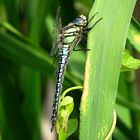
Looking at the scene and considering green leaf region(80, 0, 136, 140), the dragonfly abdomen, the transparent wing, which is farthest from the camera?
the transparent wing

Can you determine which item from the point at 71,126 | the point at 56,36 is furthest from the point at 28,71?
the point at 71,126

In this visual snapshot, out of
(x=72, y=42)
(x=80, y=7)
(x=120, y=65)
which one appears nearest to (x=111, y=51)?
(x=120, y=65)

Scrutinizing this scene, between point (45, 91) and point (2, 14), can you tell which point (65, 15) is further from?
point (45, 91)

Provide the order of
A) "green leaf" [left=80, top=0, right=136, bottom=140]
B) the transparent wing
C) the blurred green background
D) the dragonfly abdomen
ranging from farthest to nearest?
the blurred green background
the transparent wing
the dragonfly abdomen
"green leaf" [left=80, top=0, right=136, bottom=140]

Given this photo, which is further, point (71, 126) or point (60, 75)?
point (60, 75)

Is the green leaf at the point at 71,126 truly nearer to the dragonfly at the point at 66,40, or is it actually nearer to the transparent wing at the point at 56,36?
the dragonfly at the point at 66,40

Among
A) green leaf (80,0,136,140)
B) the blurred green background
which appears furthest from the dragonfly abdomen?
the blurred green background

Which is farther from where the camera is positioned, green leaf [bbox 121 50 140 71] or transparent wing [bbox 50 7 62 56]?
transparent wing [bbox 50 7 62 56]

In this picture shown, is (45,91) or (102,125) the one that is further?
(45,91)

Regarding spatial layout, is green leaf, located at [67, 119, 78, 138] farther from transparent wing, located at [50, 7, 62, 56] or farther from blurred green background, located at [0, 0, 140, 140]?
blurred green background, located at [0, 0, 140, 140]

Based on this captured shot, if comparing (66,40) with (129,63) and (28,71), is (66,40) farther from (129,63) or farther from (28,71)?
(28,71)

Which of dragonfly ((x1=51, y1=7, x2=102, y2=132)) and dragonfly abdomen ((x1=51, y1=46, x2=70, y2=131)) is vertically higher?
dragonfly ((x1=51, y1=7, x2=102, y2=132))
